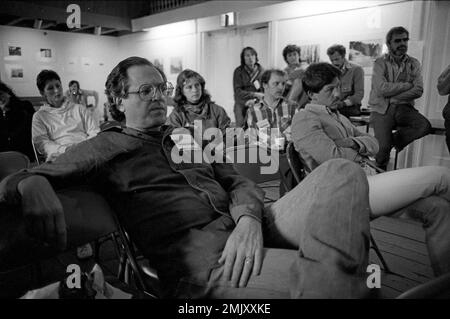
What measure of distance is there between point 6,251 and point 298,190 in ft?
3.09

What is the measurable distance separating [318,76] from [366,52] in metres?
3.92

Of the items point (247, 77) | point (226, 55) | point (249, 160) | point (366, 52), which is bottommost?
point (249, 160)

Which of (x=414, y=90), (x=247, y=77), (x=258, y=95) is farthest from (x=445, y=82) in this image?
(x=247, y=77)

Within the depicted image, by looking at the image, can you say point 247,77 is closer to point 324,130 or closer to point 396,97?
point 396,97

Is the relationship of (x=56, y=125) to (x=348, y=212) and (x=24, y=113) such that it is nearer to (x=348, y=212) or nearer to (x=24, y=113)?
(x=24, y=113)

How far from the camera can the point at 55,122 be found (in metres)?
3.32

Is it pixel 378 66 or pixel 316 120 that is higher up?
pixel 378 66

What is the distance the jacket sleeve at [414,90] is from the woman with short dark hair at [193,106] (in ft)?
6.66

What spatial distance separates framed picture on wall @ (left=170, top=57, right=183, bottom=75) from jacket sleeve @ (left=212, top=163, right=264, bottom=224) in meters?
8.15

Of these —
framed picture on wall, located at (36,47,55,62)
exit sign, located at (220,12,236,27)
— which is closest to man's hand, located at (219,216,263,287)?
exit sign, located at (220,12,236,27)

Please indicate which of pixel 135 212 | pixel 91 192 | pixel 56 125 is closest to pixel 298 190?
pixel 135 212

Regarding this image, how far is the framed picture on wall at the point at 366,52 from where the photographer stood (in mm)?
5415

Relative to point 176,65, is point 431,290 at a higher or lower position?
lower
